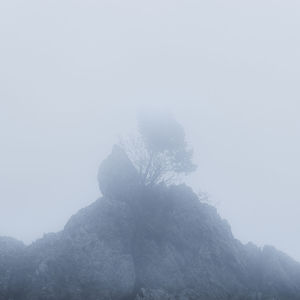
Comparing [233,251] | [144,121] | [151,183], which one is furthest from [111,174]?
[233,251]

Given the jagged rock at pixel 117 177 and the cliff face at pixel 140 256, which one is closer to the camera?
the cliff face at pixel 140 256

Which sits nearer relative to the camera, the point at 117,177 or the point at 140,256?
the point at 140,256

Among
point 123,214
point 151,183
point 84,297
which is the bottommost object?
point 84,297

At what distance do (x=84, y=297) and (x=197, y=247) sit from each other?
19267 mm

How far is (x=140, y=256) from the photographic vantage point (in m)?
58.7

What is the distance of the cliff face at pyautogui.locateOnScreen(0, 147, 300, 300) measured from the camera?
167 feet

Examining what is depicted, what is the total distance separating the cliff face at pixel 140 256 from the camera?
5100cm

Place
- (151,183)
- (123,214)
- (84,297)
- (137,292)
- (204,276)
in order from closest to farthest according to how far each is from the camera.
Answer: (84,297)
(137,292)
(204,276)
(123,214)
(151,183)

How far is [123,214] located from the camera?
199ft

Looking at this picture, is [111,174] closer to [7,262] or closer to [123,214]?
[123,214]

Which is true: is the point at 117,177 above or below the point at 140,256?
above

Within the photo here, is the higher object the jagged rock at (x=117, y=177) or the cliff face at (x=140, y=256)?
the jagged rock at (x=117, y=177)

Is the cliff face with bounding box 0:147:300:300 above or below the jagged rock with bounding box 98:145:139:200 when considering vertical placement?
below

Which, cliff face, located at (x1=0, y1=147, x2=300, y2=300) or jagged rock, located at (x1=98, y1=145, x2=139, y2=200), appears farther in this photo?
jagged rock, located at (x1=98, y1=145, x2=139, y2=200)
